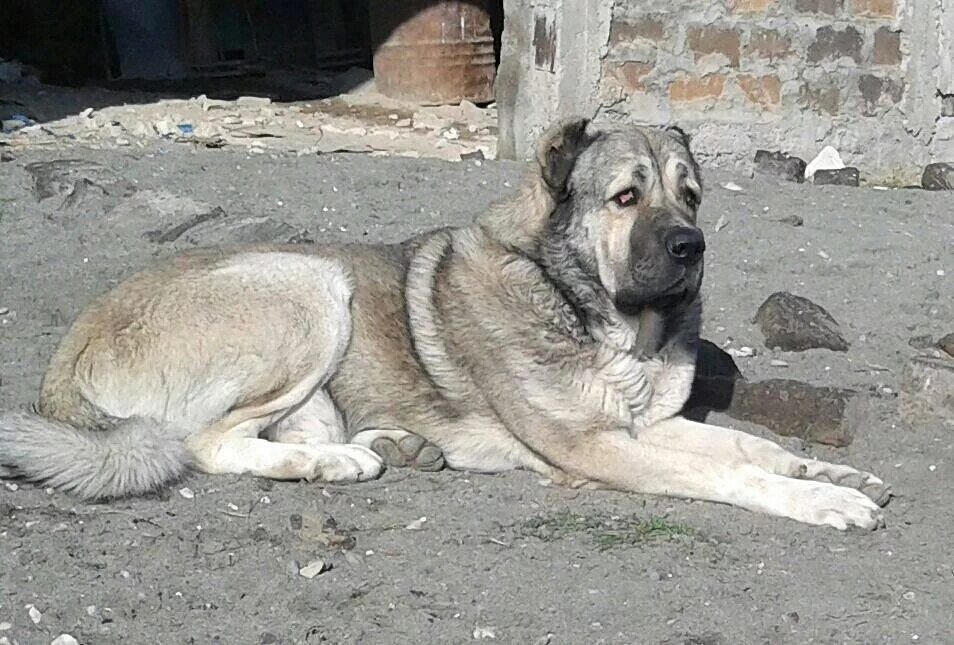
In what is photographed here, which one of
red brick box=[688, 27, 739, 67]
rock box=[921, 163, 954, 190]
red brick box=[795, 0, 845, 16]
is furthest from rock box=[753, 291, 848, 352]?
red brick box=[795, 0, 845, 16]

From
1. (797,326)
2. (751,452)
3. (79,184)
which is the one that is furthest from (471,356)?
(79,184)

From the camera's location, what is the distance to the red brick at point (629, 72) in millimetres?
9320

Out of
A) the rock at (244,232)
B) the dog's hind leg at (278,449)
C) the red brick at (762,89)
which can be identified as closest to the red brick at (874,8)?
the red brick at (762,89)

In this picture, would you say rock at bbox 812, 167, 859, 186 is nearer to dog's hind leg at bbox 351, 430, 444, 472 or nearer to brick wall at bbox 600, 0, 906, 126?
brick wall at bbox 600, 0, 906, 126

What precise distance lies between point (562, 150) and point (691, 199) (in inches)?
18.9

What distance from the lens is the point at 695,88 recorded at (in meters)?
9.39

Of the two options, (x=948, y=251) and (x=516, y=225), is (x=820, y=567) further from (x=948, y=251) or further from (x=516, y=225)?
(x=948, y=251)

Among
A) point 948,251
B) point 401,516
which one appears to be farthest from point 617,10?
point 401,516

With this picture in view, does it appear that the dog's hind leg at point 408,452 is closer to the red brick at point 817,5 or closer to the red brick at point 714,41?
the red brick at point 714,41

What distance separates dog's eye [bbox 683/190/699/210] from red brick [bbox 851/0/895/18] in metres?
5.10

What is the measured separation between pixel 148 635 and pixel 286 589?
408 mm

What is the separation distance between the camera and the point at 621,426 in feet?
15.5

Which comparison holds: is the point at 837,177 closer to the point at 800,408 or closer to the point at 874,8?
the point at 874,8

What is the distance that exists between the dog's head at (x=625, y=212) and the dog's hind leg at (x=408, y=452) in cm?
78
